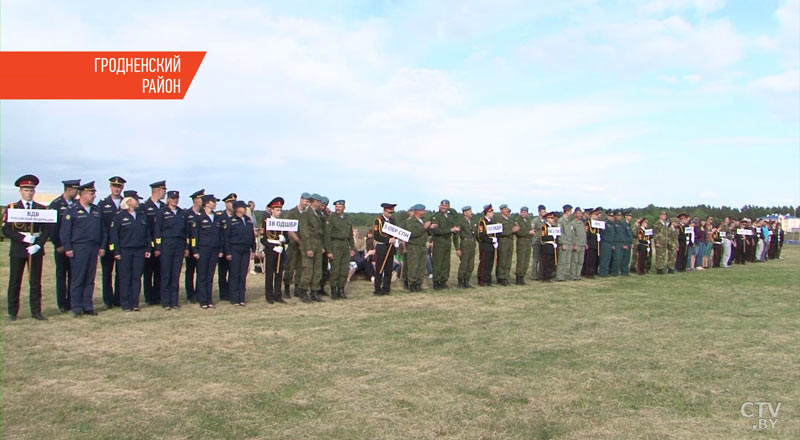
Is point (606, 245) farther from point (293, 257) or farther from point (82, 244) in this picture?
point (82, 244)

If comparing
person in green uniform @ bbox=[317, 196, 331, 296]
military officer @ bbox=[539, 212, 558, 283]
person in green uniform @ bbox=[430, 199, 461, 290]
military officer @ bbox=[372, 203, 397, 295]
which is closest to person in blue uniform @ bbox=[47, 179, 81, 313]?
person in green uniform @ bbox=[317, 196, 331, 296]

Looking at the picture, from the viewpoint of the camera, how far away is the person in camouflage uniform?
562 inches

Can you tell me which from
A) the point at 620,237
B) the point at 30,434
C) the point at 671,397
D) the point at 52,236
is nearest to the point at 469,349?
the point at 671,397

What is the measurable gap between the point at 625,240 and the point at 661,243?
5.48 feet

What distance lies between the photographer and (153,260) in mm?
9805

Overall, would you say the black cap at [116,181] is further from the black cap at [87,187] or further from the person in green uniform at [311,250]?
the person in green uniform at [311,250]

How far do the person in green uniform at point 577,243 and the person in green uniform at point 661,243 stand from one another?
337 centimetres

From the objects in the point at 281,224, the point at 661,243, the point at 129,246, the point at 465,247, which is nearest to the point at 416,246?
the point at 465,247

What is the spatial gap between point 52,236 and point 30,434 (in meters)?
5.45

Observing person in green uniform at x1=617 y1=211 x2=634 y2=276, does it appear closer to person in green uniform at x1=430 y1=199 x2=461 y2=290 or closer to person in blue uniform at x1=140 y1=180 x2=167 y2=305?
person in green uniform at x1=430 y1=199 x2=461 y2=290

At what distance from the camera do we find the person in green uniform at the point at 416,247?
11695mm

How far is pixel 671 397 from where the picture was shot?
4.84 metres

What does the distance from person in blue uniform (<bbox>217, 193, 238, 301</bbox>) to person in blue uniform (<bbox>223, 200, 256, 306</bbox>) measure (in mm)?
131

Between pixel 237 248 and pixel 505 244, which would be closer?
pixel 237 248
